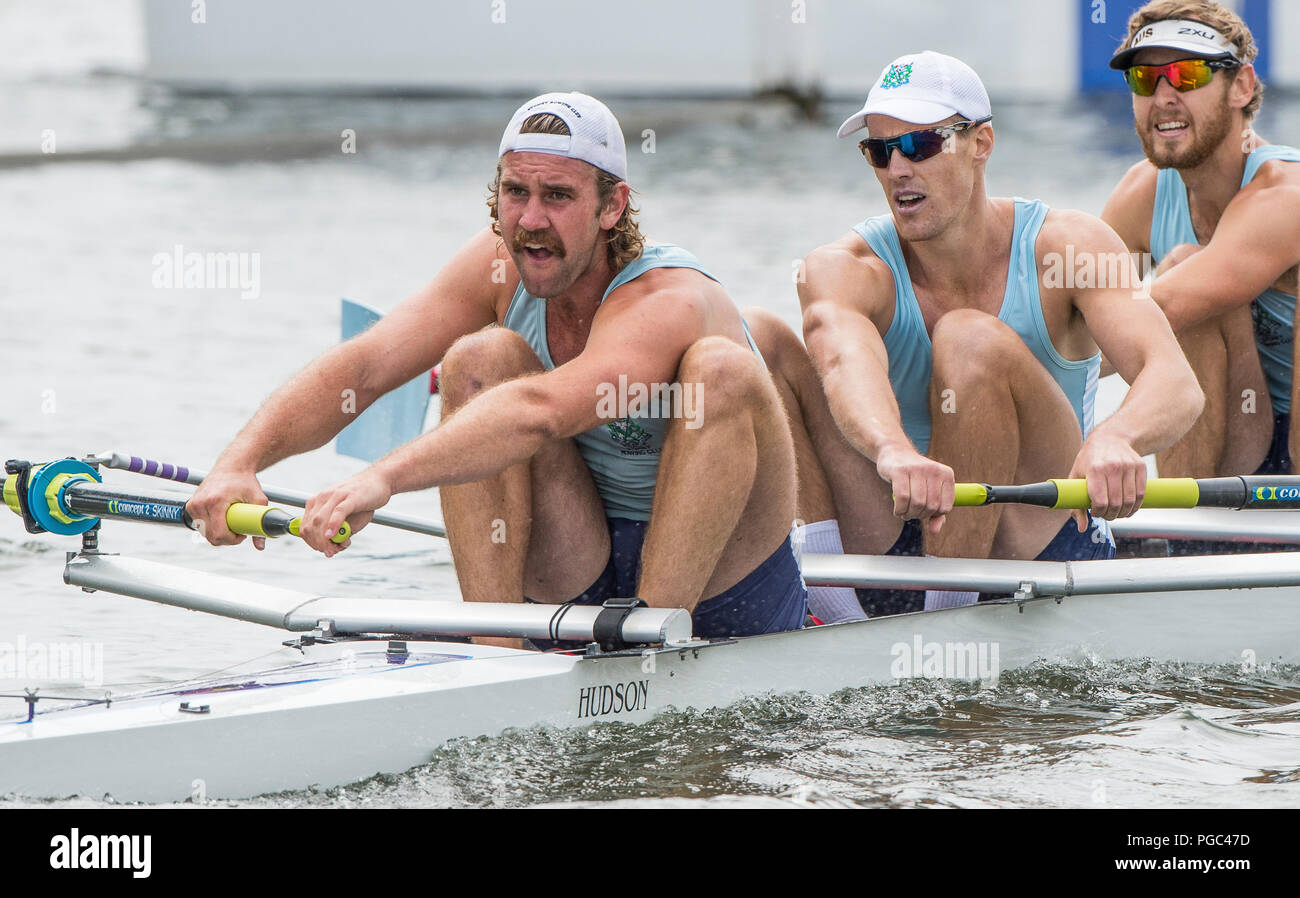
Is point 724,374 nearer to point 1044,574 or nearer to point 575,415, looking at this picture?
point 575,415

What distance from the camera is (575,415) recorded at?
373 centimetres

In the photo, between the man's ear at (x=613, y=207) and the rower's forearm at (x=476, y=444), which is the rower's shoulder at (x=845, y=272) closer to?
the man's ear at (x=613, y=207)

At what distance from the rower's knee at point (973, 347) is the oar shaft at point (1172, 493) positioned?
307 mm

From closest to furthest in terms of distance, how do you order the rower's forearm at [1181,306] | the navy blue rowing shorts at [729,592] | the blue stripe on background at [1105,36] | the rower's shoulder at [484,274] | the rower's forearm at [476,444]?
the rower's forearm at [476,444] < the navy blue rowing shorts at [729,592] < the rower's shoulder at [484,274] < the rower's forearm at [1181,306] < the blue stripe on background at [1105,36]

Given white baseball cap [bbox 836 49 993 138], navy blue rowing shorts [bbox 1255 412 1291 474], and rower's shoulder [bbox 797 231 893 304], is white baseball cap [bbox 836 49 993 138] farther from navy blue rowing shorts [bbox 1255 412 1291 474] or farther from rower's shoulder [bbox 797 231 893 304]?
navy blue rowing shorts [bbox 1255 412 1291 474]

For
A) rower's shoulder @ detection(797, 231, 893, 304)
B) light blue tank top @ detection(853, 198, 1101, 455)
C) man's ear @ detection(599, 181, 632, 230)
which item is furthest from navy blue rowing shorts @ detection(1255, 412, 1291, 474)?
man's ear @ detection(599, 181, 632, 230)

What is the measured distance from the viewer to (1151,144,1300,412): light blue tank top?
516 cm

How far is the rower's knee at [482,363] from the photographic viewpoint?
3.93 metres

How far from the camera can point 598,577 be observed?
13.5ft

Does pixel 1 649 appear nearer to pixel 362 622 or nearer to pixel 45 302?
pixel 362 622

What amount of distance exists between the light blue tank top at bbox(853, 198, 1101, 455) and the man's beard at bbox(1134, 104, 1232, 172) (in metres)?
0.67

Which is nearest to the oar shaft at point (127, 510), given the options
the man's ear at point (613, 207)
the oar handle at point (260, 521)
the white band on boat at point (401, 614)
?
the oar handle at point (260, 521)
